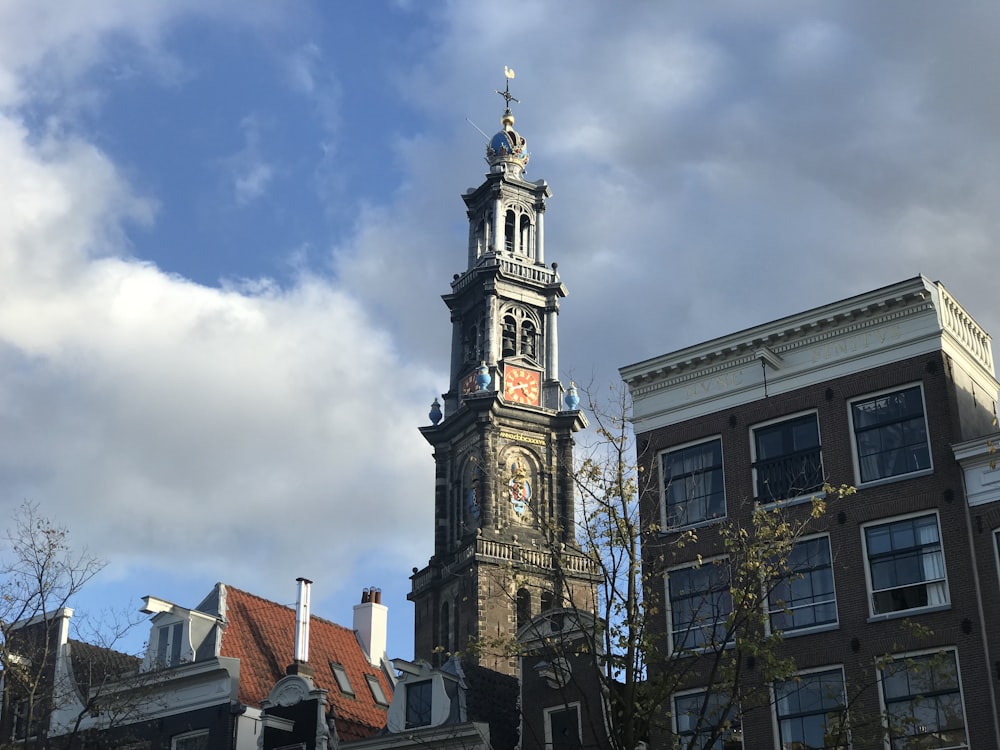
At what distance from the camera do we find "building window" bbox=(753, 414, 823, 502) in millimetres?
26594

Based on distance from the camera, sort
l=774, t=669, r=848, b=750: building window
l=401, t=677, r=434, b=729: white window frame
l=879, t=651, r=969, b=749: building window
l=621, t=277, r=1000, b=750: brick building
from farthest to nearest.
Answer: l=401, t=677, r=434, b=729: white window frame → l=774, t=669, r=848, b=750: building window → l=621, t=277, r=1000, b=750: brick building → l=879, t=651, r=969, b=749: building window

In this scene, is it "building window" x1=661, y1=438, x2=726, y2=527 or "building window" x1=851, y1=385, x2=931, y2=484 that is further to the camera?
"building window" x1=661, y1=438, x2=726, y2=527

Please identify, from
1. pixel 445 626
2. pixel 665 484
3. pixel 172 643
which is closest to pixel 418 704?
pixel 172 643

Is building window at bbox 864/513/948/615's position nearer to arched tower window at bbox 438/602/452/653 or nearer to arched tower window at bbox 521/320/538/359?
arched tower window at bbox 438/602/452/653

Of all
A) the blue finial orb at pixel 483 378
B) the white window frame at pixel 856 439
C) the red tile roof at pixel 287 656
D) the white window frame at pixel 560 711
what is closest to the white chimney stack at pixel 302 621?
the red tile roof at pixel 287 656

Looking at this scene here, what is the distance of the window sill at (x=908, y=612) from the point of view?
945 inches

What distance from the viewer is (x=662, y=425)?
96.3 feet

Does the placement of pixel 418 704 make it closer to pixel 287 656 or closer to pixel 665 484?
pixel 287 656

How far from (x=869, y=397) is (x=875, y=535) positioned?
8.79 feet

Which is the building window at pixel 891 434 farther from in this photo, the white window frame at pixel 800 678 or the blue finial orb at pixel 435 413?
the blue finial orb at pixel 435 413

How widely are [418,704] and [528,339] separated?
38.3m

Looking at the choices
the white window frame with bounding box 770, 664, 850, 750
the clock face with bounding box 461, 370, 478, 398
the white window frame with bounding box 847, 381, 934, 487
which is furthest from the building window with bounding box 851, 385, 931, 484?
the clock face with bounding box 461, 370, 478, 398

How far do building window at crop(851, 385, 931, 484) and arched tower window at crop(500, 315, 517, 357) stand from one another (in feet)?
141

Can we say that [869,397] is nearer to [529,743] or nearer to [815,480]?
[815,480]
